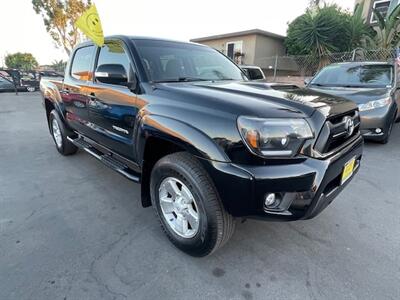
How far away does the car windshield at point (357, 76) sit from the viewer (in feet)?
17.3

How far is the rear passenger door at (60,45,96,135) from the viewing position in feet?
10.6

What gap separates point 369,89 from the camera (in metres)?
4.98

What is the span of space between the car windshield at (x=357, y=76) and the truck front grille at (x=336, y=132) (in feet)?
11.8

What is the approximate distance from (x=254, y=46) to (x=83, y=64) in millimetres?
13046

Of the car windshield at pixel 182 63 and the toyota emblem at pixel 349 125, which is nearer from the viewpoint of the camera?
the toyota emblem at pixel 349 125

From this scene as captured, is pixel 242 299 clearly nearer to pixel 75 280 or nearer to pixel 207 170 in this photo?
pixel 207 170

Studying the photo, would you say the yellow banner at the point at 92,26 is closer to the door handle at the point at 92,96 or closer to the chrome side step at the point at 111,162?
the door handle at the point at 92,96

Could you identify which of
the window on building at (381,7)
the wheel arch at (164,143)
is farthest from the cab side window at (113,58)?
the window on building at (381,7)

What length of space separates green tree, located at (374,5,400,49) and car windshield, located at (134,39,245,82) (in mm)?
11086

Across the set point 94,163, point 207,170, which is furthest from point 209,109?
point 94,163

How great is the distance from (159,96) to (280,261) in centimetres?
164

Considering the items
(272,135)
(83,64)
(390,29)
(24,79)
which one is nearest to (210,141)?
(272,135)

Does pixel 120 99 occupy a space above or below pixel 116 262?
above

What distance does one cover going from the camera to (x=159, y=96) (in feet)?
7.04
